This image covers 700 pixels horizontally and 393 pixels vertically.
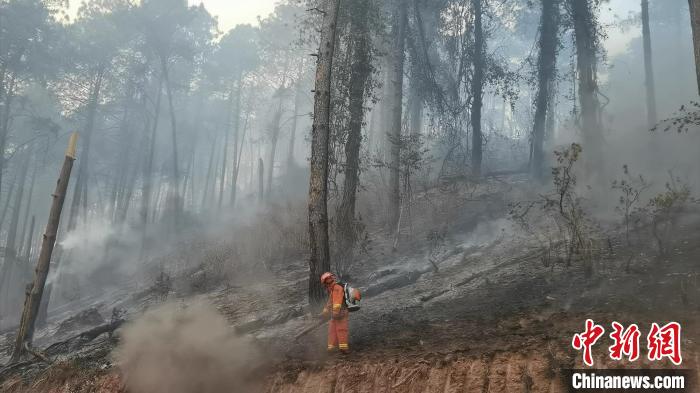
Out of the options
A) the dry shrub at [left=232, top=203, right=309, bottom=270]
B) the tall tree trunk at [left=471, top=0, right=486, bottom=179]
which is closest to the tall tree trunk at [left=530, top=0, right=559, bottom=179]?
the tall tree trunk at [left=471, top=0, right=486, bottom=179]

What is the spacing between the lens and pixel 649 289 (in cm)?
675

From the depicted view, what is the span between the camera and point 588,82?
15.0 m

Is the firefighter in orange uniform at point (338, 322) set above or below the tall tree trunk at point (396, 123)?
below

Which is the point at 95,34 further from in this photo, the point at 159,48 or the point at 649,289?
the point at 649,289

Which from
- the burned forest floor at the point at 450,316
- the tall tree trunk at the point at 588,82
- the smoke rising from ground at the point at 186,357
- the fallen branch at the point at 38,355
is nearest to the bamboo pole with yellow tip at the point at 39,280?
the fallen branch at the point at 38,355

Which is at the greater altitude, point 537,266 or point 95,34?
point 95,34

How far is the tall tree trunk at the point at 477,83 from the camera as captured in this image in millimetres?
16609

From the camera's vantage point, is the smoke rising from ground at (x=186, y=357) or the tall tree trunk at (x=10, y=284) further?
the tall tree trunk at (x=10, y=284)

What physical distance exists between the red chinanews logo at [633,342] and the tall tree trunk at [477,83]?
1130 centimetres

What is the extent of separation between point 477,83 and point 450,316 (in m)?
11.5

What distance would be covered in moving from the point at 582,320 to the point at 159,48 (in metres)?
26.2

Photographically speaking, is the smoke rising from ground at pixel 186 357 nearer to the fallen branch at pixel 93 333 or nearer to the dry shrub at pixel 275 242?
the fallen branch at pixel 93 333

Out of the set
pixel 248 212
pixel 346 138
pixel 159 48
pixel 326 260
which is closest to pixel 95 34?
pixel 159 48

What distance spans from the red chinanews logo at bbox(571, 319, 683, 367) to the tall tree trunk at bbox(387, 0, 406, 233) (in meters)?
8.21
